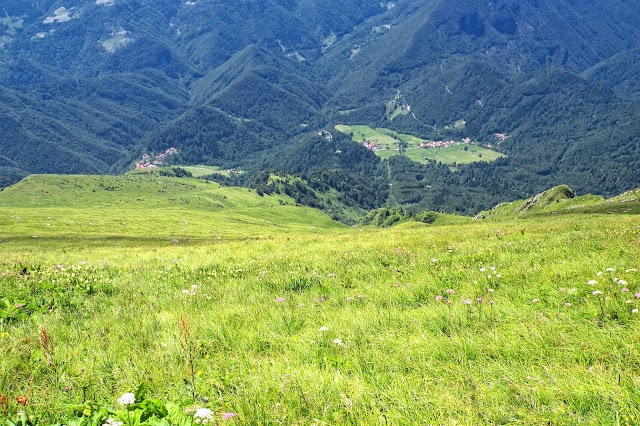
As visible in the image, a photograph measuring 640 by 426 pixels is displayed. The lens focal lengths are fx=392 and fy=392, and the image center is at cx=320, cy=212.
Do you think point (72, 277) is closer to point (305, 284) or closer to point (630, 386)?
point (305, 284)

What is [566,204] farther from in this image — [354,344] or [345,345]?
[345,345]

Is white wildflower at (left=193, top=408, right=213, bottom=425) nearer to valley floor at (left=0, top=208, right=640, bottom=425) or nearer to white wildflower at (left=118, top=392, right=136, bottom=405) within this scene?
valley floor at (left=0, top=208, right=640, bottom=425)

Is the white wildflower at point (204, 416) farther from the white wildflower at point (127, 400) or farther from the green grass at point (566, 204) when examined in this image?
the green grass at point (566, 204)

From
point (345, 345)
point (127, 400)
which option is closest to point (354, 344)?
point (345, 345)

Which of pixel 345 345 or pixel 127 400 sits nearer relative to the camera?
pixel 127 400

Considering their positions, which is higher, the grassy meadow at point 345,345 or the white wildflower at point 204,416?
the white wildflower at point 204,416

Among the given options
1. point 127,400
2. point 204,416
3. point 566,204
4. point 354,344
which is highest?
point 127,400

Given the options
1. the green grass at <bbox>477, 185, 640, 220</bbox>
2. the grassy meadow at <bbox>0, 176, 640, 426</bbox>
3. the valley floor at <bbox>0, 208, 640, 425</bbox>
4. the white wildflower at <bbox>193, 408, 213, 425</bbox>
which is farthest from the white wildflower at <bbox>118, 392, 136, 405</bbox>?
the green grass at <bbox>477, 185, 640, 220</bbox>

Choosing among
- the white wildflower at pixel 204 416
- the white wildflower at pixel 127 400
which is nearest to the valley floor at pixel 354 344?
the white wildflower at pixel 204 416

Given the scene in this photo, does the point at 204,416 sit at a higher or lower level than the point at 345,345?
higher

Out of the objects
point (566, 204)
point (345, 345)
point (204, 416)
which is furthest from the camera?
point (566, 204)

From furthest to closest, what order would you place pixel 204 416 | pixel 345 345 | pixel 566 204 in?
pixel 566 204 < pixel 345 345 < pixel 204 416

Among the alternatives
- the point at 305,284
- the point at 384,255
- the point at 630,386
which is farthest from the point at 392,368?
the point at 384,255

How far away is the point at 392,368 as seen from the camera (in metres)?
5.53
